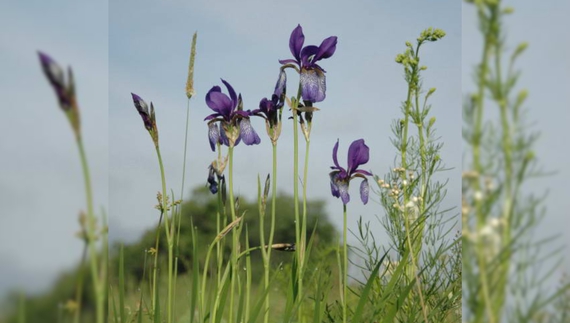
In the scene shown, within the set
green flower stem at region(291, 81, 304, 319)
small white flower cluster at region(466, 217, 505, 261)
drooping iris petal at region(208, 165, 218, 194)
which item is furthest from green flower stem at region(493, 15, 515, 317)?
drooping iris petal at region(208, 165, 218, 194)

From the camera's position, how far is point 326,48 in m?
1.82

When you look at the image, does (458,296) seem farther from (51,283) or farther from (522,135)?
(522,135)

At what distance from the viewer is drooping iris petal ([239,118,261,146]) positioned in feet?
6.31

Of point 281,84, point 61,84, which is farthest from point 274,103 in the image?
point 61,84

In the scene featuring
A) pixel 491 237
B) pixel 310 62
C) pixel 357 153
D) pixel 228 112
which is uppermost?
pixel 310 62

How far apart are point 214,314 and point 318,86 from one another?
0.67 meters

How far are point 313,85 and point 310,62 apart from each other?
0.08m

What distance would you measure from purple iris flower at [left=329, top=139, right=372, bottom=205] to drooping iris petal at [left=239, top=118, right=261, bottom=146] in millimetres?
232

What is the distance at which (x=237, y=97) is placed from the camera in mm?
1867

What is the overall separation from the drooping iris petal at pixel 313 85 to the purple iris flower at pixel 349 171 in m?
0.18

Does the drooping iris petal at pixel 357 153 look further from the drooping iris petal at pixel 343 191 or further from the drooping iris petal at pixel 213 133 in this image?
the drooping iris petal at pixel 213 133

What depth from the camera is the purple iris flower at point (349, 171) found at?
188cm

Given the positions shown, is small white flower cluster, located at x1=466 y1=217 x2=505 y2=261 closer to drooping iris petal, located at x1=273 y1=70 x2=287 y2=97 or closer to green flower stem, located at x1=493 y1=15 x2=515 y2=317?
green flower stem, located at x1=493 y1=15 x2=515 y2=317

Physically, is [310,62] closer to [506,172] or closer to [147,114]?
[147,114]
